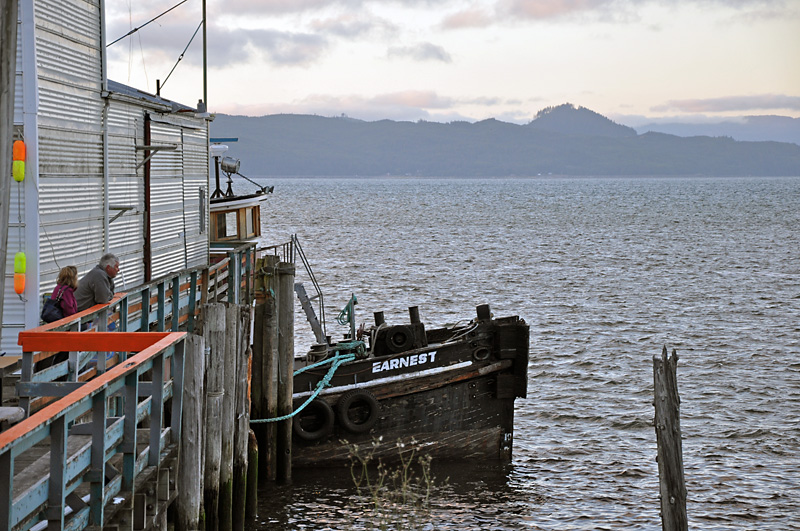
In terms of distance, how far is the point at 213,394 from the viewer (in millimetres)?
10250

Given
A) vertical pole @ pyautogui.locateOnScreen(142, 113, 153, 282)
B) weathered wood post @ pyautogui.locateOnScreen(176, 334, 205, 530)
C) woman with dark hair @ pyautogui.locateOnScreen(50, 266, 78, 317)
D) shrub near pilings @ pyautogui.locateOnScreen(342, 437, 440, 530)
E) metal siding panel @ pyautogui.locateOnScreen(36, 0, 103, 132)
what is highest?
metal siding panel @ pyautogui.locateOnScreen(36, 0, 103, 132)

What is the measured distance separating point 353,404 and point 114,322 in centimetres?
605

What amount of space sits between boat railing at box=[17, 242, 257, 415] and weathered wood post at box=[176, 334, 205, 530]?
85 cm

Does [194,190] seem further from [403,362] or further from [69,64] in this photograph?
[69,64]

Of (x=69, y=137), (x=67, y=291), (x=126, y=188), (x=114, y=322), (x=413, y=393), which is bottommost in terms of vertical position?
(x=413, y=393)

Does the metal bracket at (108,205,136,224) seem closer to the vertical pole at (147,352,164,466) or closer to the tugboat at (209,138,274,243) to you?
the vertical pole at (147,352,164,466)

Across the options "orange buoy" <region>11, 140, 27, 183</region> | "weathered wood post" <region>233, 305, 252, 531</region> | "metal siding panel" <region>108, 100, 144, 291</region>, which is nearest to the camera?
"orange buoy" <region>11, 140, 27, 183</region>

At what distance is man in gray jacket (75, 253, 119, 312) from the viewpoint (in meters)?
10.6

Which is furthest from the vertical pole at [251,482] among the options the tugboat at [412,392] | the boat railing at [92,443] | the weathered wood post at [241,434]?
the boat railing at [92,443]

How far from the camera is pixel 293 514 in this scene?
14961mm

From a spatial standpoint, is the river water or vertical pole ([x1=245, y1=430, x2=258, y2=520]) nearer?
vertical pole ([x1=245, y1=430, x2=258, y2=520])

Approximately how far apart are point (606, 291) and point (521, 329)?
2606 cm

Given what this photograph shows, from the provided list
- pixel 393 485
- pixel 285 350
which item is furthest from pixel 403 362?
pixel 285 350

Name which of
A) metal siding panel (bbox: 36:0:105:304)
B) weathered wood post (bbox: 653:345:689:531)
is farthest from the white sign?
weathered wood post (bbox: 653:345:689:531)
